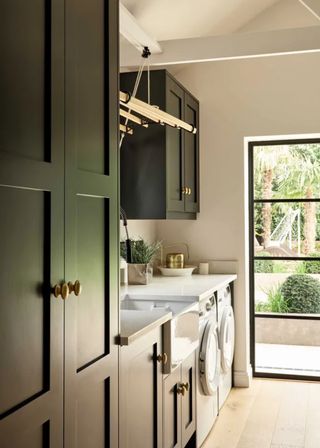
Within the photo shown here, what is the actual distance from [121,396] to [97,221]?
2.10 ft

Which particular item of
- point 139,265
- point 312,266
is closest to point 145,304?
point 139,265

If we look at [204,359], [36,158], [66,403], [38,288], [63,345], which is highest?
[36,158]

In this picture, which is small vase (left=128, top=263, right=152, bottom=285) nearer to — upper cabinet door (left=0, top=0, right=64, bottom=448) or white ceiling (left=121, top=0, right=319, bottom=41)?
white ceiling (left=121, top=0, right=319, bottom=41)

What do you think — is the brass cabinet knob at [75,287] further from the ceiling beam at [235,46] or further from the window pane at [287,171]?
the window pane at [287,171]

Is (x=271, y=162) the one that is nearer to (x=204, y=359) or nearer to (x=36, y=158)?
(x=204, y=359)

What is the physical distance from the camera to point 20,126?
1286 mm

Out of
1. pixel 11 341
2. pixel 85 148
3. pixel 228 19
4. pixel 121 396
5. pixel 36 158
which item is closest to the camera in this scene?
pixel 11 341

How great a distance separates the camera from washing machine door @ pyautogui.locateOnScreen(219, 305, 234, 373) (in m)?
3.89

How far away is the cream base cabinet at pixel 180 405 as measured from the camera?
2.63 m

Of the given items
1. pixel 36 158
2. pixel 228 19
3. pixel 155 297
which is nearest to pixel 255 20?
pixel 228 19

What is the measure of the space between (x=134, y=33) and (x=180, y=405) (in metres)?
2.07

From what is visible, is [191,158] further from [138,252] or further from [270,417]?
[270,417]

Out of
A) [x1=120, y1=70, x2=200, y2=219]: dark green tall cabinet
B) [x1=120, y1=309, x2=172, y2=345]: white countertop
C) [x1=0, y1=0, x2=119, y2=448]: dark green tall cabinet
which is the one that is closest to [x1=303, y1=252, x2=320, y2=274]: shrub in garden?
[x1=120, y1=70, x2=200, y2=219]: dark green tall cabinet

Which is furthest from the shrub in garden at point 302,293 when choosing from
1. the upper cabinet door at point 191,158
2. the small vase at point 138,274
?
the small vase at point 138,274
